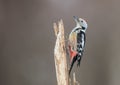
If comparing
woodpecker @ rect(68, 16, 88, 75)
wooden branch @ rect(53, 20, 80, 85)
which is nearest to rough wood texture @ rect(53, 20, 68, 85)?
wooden branch @ rect(53, 20, 80, 85)

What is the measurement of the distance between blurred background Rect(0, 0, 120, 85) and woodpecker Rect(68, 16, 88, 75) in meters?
0.11

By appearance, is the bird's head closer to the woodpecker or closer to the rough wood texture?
the woodpecker

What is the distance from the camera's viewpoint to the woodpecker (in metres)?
3.23

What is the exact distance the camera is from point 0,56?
3686 millimetres

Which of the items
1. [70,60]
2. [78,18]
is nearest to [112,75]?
[70,60]

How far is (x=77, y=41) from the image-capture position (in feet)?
10.6

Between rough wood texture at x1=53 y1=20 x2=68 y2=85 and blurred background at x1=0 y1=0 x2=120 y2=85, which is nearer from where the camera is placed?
rough wood texture at x1=53 y1=20 x2=68 y2=85

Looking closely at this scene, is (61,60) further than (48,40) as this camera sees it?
No

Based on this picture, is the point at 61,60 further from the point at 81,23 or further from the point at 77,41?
the point at 81,23

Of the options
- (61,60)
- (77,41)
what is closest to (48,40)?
(77,41)

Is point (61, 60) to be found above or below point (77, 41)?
below

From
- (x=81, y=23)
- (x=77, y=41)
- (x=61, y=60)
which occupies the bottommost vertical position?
(x=61, y=60)

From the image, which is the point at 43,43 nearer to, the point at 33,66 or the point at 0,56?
→ the point at 33,66

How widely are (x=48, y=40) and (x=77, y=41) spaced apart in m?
0.48
